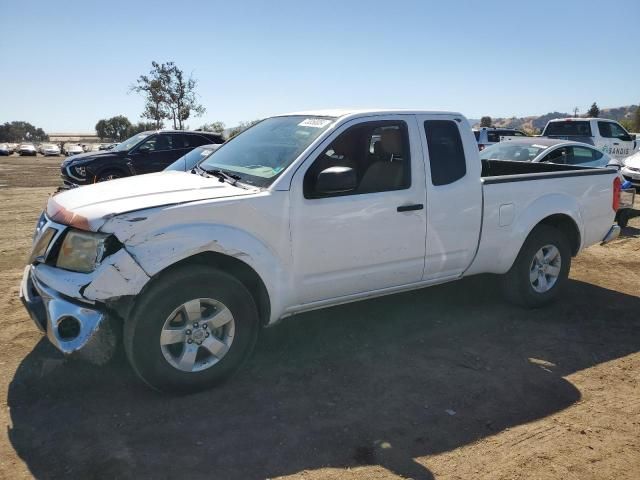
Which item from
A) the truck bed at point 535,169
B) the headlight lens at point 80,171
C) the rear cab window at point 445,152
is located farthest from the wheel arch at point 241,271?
the headlight lens at point 80,171

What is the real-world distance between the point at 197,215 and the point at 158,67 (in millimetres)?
38491

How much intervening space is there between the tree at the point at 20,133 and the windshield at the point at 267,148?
94513 mm

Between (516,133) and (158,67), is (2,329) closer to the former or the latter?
(516,133)

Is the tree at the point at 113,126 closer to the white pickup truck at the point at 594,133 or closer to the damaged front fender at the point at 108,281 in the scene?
the white pickup truck at the point at 594,133

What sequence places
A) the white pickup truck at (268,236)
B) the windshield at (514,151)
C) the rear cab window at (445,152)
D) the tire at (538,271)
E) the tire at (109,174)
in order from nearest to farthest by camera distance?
the white pickup truck at (268,236) < the rear cab window at (445,152) < the tire at (538,271) < the windshield at (514,151) < the tire at (109,174)

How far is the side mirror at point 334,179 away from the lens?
3.66 metres

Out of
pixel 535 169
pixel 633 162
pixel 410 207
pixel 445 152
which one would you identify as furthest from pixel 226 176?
pixel 633 162

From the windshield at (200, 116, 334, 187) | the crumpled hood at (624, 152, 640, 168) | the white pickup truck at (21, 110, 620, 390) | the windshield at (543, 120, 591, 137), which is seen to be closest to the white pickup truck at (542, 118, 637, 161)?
the windshield at (543, 120, 591, 137)

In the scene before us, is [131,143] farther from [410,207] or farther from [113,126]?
[113,126]

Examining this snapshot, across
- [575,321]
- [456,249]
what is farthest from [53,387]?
[575,321]

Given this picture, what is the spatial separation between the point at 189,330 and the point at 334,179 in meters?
1.39

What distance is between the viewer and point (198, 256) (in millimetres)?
3535

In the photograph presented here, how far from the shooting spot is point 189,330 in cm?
343

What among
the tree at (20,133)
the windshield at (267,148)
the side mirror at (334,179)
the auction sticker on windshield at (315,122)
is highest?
the tree at (20,133)
